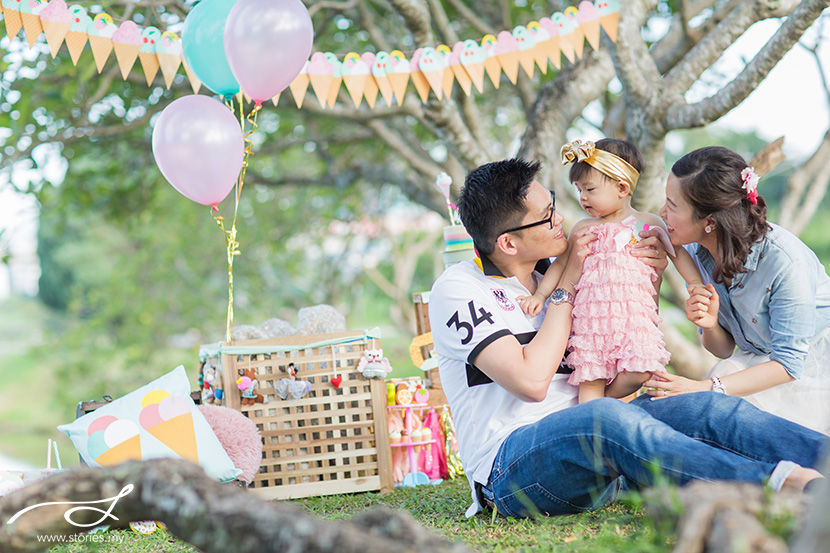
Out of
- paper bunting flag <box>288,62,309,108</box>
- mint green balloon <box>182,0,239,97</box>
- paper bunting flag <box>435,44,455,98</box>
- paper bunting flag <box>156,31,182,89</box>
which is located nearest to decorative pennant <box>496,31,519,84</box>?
paper bunting flag <box>435,44,455,98</box>

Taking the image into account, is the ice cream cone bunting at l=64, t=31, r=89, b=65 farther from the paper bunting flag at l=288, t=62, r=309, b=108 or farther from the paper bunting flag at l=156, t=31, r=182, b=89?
the paper bunting flag at l=288, t=62, r=309, b=108

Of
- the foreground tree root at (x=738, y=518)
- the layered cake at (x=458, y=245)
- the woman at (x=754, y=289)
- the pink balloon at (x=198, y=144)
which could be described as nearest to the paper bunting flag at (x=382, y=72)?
the pink balloon at (x=198, y=144)

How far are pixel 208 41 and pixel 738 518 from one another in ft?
9.75

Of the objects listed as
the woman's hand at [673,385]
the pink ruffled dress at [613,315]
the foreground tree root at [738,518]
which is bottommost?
the woman's hand at [673,385]

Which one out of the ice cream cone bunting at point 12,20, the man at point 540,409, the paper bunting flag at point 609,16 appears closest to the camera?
the man at point 540,409

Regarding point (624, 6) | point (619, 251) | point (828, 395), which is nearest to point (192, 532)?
point (619, 251)

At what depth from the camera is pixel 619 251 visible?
7.77 ft

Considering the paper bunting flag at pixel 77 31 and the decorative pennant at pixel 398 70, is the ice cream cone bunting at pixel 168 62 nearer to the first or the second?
the paper bunting flag at pixel 77 31

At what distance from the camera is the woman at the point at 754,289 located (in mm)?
2234

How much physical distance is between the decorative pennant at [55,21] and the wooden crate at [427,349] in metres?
2.02

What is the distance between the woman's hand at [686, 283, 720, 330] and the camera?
2.33 m

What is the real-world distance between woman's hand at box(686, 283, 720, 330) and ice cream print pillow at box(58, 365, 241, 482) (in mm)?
1675

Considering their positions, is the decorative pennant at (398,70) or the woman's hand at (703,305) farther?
the decorative pennant at (398,70)

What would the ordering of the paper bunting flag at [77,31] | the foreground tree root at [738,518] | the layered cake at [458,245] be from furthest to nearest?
the paper bunting flag at [77,31] < the layered cake at [458,245] < the foreground tree root at [738,518]
